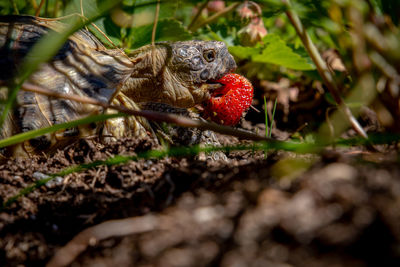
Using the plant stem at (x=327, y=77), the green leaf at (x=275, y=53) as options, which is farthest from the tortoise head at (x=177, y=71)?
the plant stem at (x=327, y=77)

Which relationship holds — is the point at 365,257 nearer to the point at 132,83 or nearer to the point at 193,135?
the point at 193,135

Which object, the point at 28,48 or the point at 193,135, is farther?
the point at 193,135

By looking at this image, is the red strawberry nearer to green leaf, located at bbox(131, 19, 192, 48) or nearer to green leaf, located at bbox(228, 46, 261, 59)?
green leaf, located at bbox(228, 46, 261, 59)

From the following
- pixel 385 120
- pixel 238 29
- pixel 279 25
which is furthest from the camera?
pixel 279 25

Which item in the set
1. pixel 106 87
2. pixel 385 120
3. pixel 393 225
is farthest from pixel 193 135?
pixel 393 225

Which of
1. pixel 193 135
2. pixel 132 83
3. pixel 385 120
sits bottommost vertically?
pixel 193 135

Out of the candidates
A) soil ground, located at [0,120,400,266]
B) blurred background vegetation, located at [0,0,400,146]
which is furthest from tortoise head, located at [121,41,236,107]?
soil ground, located at [0,120,400,266]

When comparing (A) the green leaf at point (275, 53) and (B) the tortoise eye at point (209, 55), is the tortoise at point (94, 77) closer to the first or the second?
(B) the tortoise eye at point (209, 55)

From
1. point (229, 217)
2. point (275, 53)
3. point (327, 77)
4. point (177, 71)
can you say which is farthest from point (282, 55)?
point (229, 217)
